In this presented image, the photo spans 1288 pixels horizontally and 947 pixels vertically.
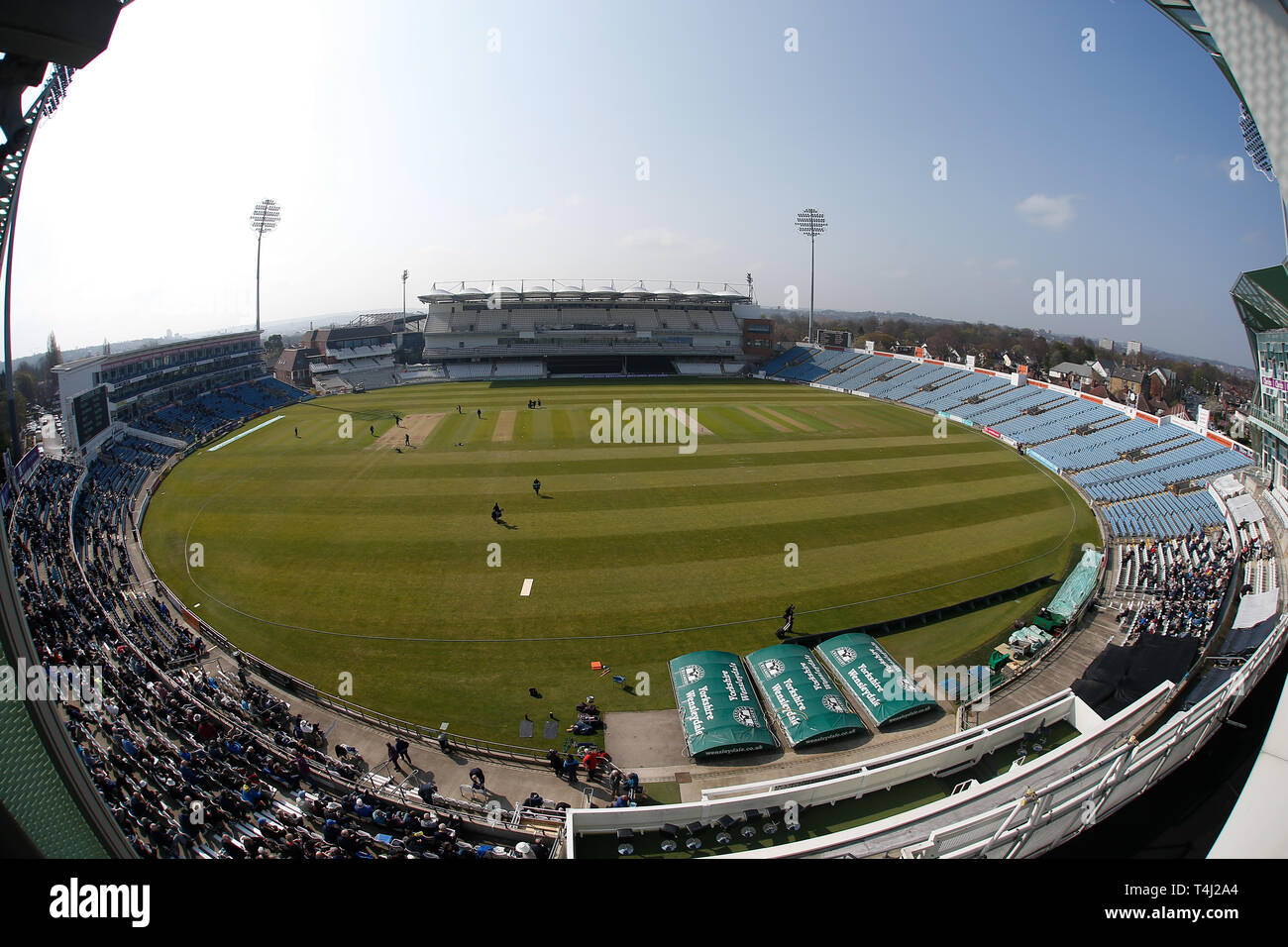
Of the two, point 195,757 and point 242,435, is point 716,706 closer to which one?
point 195,757

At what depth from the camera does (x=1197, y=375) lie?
300ft

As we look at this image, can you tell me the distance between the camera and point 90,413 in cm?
3375

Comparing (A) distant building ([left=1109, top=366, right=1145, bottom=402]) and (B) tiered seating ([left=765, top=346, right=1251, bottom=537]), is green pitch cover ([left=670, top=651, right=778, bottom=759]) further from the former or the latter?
(A) distant building ([left=1109, top=366, right=1145, bottom=402])

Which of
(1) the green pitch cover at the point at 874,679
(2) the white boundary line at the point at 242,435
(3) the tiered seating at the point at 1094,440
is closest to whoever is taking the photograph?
(1) the green pitch cover at the point at 874,679

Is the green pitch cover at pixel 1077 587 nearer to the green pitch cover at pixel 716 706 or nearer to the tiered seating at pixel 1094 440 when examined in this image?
the tiered seating at pixel 1094 440

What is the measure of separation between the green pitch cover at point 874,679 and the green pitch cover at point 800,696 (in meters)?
0.41

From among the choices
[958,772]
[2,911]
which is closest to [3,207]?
[2,911]

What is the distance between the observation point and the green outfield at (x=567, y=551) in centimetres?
1677

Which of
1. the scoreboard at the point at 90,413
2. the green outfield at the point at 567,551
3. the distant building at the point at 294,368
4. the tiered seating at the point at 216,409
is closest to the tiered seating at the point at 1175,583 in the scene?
the green outfield at the point at 567,551

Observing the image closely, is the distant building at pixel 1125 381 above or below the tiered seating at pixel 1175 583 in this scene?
above

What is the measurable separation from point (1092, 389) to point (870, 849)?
60781mm

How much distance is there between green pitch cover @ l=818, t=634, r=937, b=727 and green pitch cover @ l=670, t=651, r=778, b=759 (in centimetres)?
263

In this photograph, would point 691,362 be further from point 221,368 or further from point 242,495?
point 242,495

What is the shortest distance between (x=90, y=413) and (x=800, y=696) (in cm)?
4084
